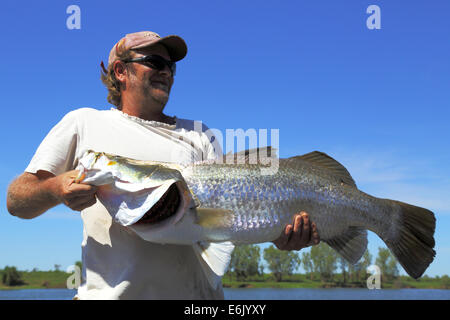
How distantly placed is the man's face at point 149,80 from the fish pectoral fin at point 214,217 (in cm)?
142

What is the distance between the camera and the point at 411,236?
4547mm

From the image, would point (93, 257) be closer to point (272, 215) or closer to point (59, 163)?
point (59, 163)

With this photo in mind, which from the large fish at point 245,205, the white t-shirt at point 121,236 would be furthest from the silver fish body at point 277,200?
the white t-shirt at point 121,236

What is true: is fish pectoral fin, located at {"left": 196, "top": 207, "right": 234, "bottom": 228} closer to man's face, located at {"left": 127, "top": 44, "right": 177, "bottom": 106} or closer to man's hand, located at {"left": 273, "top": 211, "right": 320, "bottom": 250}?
man's hand, located at {"left": 273, "top": 211, "right": 320, "bottom": 250}

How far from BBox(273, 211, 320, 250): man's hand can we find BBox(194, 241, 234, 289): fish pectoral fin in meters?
0.60

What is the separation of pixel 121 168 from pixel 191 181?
2.29 ft

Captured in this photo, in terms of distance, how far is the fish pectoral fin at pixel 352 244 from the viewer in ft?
14.3

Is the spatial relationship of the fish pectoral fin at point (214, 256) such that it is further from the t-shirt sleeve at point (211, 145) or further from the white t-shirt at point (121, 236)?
the t-shirt sleeve at point (211, 145)

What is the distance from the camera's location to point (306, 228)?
3.96 m

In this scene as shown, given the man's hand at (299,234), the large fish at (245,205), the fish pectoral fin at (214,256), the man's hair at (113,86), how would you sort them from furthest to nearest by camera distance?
the man's hair at (113,86), the man's hand at (299,234), the fish pectoral fin at (214,256), the large fish at (245,205)

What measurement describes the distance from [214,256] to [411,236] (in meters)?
2.40

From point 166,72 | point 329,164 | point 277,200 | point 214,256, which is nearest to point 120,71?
point 166,72

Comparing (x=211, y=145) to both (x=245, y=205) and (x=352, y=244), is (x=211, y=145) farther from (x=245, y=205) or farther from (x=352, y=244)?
(x=352, y=244)
